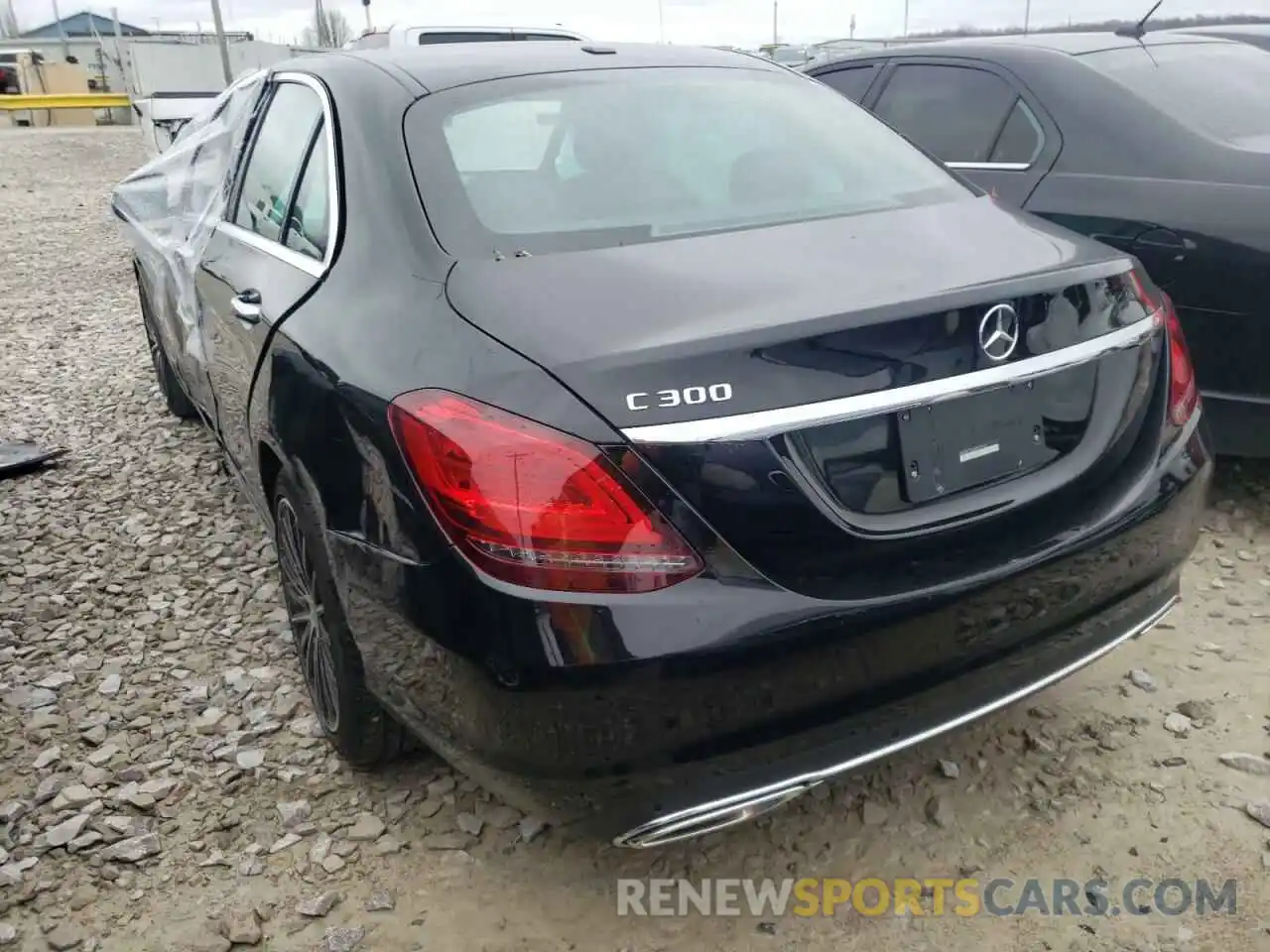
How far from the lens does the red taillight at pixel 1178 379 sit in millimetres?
2160

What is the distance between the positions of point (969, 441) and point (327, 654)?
148 centimetres

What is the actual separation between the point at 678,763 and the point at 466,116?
58.1 inches

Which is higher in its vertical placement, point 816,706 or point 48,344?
point 816,706

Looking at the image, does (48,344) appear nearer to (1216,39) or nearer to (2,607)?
(2,607)

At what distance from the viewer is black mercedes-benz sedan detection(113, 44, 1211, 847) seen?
1638mm

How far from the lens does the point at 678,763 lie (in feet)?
5.62

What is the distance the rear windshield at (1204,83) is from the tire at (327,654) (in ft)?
9.90

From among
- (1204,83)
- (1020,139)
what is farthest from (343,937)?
(1204,83)

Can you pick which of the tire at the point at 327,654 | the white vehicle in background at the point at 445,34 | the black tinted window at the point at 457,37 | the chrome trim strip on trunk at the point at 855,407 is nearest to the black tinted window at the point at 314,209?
the tire at the point at 327,654

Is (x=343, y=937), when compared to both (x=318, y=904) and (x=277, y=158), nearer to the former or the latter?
(x=318, y=904)

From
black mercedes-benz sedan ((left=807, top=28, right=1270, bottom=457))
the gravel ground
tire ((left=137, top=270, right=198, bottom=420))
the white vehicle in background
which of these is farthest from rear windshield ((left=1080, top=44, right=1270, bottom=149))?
the white vehicle in background

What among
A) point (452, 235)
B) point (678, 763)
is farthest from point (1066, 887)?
point (452, 235)

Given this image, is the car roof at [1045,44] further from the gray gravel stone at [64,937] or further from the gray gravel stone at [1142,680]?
the gray gravel stone at [64,937]

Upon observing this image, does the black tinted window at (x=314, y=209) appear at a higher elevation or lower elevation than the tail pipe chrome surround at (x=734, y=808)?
higher
